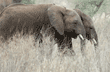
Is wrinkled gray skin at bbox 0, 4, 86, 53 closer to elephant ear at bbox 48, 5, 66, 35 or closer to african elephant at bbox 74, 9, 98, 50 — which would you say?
elephant ear at bbox 48, 5, 66, 35

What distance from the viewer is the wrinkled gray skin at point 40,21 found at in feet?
15.7

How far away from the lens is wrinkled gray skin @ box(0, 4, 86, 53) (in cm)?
478

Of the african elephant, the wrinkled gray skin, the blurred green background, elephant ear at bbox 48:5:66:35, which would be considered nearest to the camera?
the wrinkled gray skin

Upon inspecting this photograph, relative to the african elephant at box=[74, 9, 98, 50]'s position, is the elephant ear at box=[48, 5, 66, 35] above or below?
above

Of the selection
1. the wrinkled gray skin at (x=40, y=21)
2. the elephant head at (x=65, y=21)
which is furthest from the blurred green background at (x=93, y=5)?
the elephant head at (x=65, y=21)

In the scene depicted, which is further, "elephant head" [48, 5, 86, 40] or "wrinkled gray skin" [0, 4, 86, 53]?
"elephant head" [48, 5, 86, 40]

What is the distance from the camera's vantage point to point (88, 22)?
18.6ft

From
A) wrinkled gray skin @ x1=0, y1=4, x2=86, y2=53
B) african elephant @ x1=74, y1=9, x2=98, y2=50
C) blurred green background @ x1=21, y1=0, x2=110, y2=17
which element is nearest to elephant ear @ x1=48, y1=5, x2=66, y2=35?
wrinkled gray skin @ x1=0, y1=4, x2=86, y2=53

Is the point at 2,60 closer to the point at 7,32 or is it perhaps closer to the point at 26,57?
the point at 26,57

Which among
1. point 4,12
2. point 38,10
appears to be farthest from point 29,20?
point 4,12

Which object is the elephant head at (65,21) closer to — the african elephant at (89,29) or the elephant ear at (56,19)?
the elephant ear at (56,19)

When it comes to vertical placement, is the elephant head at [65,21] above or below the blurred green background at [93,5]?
above

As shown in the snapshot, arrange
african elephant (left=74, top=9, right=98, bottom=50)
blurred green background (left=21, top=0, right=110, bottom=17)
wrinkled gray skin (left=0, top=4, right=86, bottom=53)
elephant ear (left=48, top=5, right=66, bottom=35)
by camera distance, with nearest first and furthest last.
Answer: wrinkled gray skin (left=0, top=4, right=86, bottom=53) < elephant ear (left=48, top=5, right=66, bottom=35) < african elephant (left=74, top=9, right=98, bottom=50) < blurred green background (left=21, top=0, right=110, bottom=17)

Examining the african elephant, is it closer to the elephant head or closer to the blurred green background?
the elephant head
